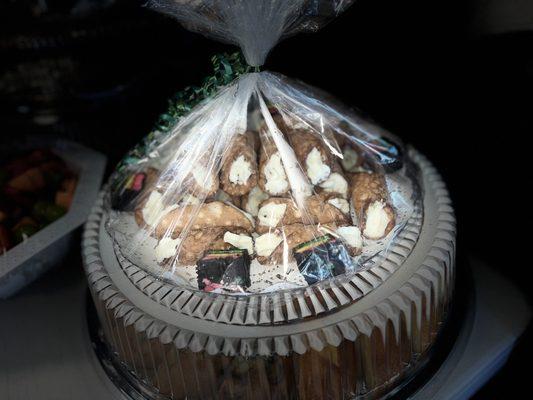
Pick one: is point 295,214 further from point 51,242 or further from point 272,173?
Answer: point 51,242

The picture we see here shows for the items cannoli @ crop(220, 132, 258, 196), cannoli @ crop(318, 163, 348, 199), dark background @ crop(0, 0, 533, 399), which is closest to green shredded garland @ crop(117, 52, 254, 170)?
cannoli @ crop(220, 132, 258, 196)

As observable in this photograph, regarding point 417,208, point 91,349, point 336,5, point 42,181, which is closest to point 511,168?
point 417,208

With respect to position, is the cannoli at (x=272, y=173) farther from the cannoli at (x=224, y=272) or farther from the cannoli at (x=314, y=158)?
the cannoli at (x=224, y=272)

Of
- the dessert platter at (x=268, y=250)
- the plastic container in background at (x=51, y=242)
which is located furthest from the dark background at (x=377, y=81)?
the plastic container in background at (x=51, y=242)

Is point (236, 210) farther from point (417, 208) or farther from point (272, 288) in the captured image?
point (417, 208)

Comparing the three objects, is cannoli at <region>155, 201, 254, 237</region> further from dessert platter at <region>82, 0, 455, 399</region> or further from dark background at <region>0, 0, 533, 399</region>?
dark background at <region>0, 0, 533, 399</region>

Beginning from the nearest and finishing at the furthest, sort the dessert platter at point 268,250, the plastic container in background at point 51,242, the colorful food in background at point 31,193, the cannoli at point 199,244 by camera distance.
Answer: the dessert platter at point 268,250 < the cannoli at point 199,244 < the plastic container in background at point 51,242 < the colorful food in background at point 31,193

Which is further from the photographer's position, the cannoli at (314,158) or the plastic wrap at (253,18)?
the cannoli at (314,158)
